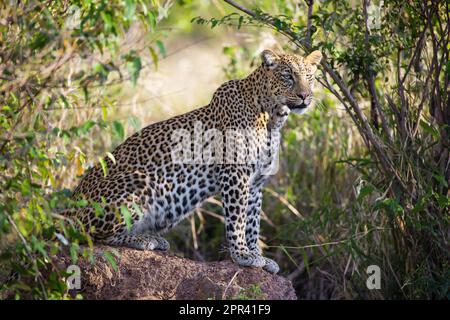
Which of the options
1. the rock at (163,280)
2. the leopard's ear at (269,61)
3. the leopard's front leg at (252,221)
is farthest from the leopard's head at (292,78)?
the rock at (163,280)

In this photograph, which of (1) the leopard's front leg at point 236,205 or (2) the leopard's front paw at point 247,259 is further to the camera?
(1) the leopard's front leg at point 236,205

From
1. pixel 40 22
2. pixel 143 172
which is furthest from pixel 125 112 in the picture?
pixel 40 22

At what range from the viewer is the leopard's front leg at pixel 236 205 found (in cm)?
944

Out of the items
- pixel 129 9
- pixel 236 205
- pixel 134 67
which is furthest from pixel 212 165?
pixel 129 9

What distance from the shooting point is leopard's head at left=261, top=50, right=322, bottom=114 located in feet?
32.0

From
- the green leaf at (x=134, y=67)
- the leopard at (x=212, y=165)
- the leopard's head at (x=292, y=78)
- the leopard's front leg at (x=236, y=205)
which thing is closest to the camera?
the green leaf at (x=134, y=67)

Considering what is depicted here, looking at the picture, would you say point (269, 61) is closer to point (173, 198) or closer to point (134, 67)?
→ point (173, 198)

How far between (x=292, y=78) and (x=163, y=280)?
A: 2716 millimetres

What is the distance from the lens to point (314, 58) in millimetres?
9719

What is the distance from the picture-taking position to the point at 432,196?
31.6ft

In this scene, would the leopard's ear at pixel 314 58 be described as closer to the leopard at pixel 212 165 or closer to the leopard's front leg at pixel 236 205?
the leopard at pixel 212 165

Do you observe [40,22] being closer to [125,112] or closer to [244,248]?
[244,248]

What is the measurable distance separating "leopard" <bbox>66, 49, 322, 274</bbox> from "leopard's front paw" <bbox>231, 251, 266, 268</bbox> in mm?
11

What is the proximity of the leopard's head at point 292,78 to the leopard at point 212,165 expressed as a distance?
11 mm
